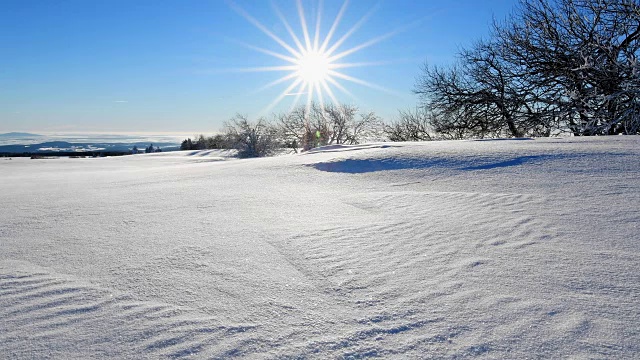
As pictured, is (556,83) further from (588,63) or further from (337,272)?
(337,272)

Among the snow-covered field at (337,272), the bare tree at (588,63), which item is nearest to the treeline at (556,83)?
the bare tree at (588,63)

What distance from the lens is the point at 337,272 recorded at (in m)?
2.02

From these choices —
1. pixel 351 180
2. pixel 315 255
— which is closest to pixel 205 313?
pixel 315 255

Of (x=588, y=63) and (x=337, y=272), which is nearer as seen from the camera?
(x=337, y=272)

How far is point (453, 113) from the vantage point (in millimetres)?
14133

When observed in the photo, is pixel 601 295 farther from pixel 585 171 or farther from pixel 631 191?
pixel 585 171

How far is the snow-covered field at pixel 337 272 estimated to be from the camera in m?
1.42

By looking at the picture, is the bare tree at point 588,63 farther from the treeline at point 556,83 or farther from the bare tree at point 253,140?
the bare tree at point 253,140

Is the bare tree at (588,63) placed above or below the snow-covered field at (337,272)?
above

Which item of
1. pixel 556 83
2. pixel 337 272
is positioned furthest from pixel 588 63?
pixel 337 272

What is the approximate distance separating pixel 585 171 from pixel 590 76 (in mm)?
9382

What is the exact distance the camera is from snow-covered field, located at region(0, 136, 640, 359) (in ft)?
4.66

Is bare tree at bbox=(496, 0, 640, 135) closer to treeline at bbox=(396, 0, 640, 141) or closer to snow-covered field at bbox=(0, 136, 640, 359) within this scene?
treeline at bbox=(396, 0, 640, 141)

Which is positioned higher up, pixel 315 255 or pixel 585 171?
pixel 585 171
